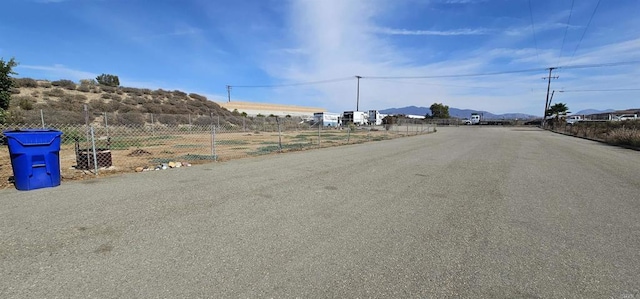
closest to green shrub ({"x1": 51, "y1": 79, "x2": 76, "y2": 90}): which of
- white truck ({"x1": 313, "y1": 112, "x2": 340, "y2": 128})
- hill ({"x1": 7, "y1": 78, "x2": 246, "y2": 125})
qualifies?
hill ({"x1": 7, "y1": 78, "x2": 246, "y2": 125})

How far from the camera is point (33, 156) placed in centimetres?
574

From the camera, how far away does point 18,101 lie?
2420 cm

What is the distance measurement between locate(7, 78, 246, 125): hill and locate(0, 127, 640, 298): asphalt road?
22214mm

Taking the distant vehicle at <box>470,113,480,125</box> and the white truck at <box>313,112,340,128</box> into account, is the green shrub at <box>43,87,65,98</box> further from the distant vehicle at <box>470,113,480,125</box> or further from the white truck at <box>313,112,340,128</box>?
the distant vehicle at <box>470,113,480,125</box>

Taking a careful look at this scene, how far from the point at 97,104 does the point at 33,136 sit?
3032 centimetres

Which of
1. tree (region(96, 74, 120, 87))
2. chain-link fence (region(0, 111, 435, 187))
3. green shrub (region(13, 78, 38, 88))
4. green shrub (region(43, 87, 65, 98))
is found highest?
tree (region(96, 74, 120, 87))

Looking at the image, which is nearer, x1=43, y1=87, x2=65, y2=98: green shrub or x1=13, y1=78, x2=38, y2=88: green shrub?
x1=13, y1=78, x2=38, y2=88: green shrub

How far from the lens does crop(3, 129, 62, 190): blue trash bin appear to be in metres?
5.57

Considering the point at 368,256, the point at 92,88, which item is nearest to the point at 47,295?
the point at 368,256

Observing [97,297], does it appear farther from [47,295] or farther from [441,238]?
[441,238]

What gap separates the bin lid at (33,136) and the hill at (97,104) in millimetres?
19107

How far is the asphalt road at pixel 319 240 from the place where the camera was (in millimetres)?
2600

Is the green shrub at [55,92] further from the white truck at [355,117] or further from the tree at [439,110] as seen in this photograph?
the tree at [439,110]

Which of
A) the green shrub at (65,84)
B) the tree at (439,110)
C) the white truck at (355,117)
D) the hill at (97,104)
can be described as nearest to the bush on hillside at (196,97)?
the hill at (97,104)
